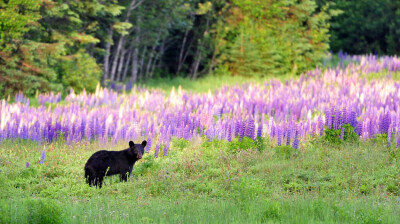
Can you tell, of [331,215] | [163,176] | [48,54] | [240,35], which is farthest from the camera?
[240,35]

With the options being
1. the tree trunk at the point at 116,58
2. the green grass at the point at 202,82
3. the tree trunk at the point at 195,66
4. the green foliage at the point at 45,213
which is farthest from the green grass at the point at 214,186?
the tree trunk at the point at 195,66

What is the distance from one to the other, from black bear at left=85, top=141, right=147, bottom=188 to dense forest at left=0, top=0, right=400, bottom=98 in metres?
11.3

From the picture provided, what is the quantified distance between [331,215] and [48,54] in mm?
16816

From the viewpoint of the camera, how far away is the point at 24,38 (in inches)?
941

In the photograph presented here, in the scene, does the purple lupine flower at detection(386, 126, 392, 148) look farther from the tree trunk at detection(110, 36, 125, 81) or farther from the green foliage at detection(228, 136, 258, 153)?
the tree trunk at detection(110, 36, 125, 81)

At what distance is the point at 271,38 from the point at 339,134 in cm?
1909

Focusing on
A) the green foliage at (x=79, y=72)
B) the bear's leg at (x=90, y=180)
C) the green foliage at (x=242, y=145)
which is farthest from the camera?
the green foliage at (x=79, y=72)

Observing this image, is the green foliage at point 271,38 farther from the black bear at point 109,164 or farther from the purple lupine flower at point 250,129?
the black bear at point 109,164

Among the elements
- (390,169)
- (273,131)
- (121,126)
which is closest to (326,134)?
(273,131)

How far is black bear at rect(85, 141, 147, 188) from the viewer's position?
425 inches

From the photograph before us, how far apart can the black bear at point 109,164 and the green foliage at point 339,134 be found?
5.11 meters

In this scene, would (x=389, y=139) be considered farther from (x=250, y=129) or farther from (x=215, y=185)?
(x=215, y=185)

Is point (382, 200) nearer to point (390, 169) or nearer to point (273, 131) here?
point (390, 169)

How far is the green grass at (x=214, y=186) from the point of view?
28.9 ft
